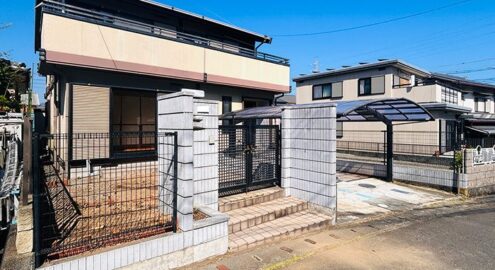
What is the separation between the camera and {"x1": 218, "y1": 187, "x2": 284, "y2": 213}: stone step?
564 centimetres

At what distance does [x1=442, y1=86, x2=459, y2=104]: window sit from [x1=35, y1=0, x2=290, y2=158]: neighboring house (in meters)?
10.5

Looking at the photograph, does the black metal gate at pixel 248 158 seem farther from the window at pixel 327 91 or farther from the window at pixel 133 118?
the window at pixel 327 91

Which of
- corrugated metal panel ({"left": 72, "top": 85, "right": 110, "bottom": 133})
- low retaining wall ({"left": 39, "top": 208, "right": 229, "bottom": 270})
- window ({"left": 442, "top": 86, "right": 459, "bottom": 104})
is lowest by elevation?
low retaining wall ({"left": 39, "top": 208, "right": 229, "bottom": 270})

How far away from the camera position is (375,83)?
18969 millimetres

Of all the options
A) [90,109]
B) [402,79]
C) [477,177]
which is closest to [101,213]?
[90,109]

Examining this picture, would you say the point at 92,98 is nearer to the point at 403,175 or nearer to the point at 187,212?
the point at 187,212

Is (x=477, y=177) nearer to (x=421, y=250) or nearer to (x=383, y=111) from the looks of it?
(x=383, y=111)

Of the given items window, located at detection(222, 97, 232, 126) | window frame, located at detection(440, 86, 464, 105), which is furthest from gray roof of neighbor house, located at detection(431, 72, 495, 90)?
window, located at detection(222, 97, 232, 126)

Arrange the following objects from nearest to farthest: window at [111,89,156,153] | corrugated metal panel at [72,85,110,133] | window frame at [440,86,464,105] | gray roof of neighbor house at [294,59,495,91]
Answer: corrugated metal panel at [72,85,110,133]
window at [111,89,156,153]
window frame at [440,86,464,105]
gray roof of neighbor house at [294,59,495,91]

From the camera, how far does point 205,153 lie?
16.4ft

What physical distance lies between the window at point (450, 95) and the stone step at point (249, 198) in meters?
15.5

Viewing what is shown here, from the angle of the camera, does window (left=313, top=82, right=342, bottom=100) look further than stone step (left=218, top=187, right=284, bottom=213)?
Yes

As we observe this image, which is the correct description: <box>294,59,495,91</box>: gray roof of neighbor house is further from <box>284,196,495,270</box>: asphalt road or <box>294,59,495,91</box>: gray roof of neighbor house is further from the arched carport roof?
<box>284,196,495,270</box>: asphalt road

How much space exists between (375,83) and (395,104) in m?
10.7
